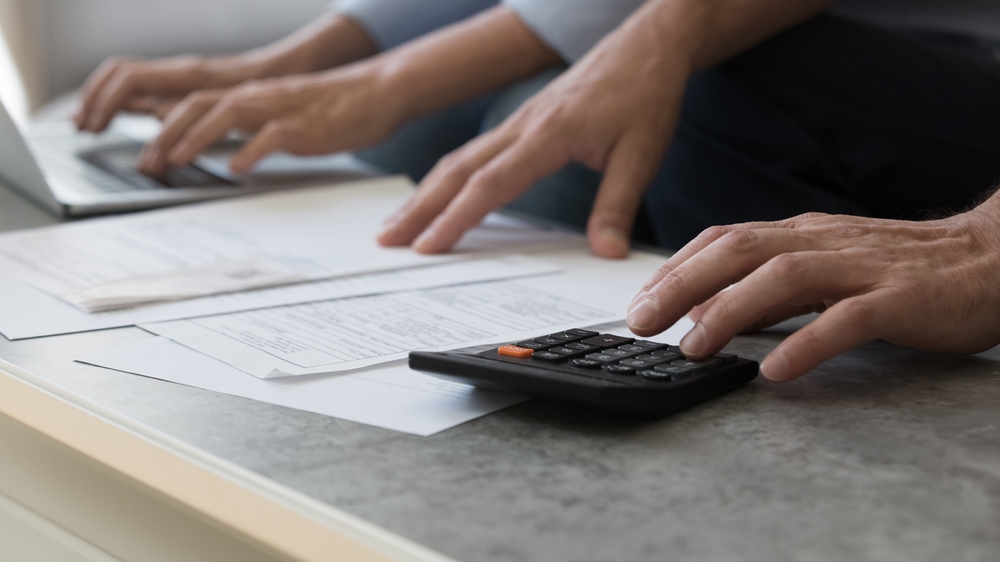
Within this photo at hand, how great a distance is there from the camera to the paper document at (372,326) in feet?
1.68

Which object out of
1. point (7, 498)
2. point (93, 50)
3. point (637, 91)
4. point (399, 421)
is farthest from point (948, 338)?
point (93, 50)

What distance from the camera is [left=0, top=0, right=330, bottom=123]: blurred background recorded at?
2.38 metres

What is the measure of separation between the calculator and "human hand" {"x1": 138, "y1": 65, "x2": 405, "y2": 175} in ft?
2.43

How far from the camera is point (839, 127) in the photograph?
2.94 feet

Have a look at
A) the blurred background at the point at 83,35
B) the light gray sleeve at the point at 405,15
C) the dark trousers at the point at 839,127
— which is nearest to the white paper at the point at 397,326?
the dark trousers at the point at 839,127

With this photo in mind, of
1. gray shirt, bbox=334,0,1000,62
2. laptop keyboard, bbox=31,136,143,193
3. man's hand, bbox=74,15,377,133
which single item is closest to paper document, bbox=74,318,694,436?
laptop keyboard, bbox=31,136,143,193

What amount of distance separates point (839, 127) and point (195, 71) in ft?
3.29

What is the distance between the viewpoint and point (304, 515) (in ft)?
1.06

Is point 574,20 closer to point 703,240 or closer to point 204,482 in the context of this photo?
point 703,240

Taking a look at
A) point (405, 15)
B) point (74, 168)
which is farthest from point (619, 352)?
point (405, 15)

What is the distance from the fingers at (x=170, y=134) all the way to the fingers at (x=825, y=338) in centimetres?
90

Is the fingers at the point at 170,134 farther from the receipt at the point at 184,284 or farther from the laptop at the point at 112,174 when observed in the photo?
the receipt at the point at 184,284

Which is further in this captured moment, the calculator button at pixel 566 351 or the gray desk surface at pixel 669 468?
the calculator button at pixel 566 351

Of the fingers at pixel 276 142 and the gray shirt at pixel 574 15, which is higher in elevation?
the gray shirt at pixel 574 15
